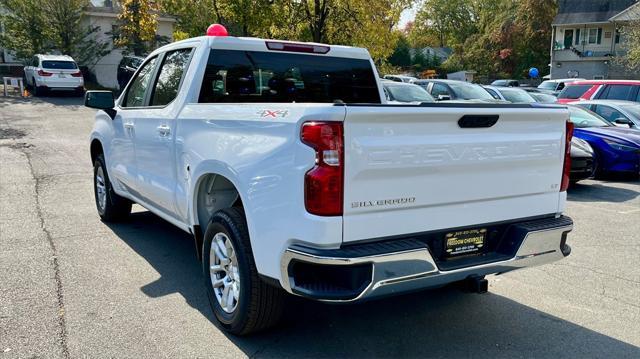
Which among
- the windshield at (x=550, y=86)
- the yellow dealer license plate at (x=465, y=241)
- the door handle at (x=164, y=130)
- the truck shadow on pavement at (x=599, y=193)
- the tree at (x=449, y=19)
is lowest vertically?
the truck shadow on pavement at (x=599, y=193)

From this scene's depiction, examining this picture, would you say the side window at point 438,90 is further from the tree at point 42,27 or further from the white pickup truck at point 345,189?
the tree at point 42,27

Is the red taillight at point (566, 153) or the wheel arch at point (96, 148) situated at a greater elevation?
the red taillight at point (566, 153)

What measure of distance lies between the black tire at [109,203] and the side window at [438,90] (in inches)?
451

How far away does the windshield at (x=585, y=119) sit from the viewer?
11508 millimetres

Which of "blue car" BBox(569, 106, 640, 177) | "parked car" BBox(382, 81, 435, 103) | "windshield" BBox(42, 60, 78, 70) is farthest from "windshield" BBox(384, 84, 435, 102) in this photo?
"windshield" BBox(42, 60, 78, 70)

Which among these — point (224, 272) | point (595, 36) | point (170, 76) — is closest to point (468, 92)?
point (170, 76)

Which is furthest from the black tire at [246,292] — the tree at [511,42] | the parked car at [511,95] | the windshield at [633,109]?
the tree at [511,42]

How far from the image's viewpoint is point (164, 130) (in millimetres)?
4781

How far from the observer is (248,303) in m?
3.65

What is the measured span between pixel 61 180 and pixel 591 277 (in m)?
8.10

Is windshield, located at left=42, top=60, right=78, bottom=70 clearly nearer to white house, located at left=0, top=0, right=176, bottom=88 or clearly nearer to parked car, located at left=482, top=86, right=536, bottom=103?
white house, located at left=0, top=0, right=176, bottom=88

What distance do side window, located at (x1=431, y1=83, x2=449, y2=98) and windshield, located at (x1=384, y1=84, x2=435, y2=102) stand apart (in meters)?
1.20

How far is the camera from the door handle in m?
4.70

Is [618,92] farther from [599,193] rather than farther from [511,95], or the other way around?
[599,193]
